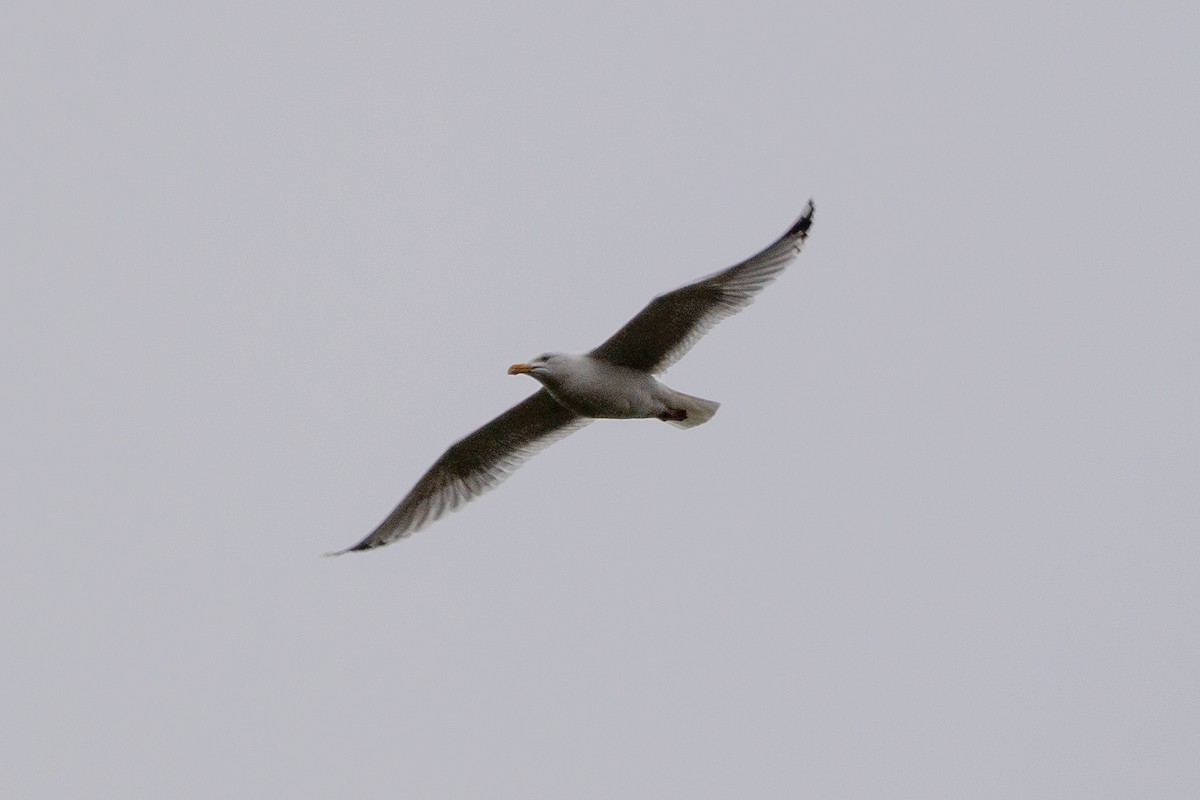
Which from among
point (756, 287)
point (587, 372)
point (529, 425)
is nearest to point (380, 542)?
point (529, 425)

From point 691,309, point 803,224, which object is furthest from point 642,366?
point 803,224

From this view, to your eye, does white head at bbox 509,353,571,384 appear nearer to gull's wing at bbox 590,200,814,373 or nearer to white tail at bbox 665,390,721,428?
gull's wing at bbox 590,200,814,373

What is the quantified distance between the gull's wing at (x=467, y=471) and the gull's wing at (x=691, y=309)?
1173mm

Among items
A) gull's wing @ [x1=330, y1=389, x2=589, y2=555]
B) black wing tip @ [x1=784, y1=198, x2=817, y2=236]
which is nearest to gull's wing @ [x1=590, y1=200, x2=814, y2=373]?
black wing tip @ [x1=784, y1=198, x2=817, y2=236]

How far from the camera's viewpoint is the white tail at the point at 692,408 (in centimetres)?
1262

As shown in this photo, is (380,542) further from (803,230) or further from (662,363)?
(803,230)

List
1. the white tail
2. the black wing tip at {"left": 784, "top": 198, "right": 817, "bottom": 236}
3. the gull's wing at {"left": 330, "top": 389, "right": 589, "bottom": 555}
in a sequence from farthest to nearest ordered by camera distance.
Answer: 1. the gull's wing at {"left": 330, "top": 389, "right": 589, "bottom": 555}
2. the white tail
3. the black wing tip at {"left": 784, "top": 198, "right": 817, "bottom": 236}

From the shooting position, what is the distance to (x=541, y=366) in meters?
12.3

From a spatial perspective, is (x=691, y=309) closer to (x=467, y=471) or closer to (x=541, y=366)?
(x=541, y=366)

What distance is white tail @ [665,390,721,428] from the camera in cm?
1262

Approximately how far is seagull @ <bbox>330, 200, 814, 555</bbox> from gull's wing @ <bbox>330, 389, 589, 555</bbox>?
0.02 metres

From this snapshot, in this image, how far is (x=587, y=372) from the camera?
12.4m

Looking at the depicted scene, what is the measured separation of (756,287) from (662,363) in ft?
2.93

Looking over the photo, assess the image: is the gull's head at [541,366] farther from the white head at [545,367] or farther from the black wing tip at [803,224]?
the black wing tip at [803,224]
